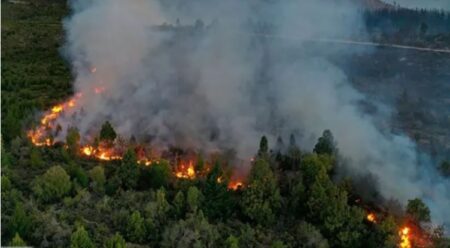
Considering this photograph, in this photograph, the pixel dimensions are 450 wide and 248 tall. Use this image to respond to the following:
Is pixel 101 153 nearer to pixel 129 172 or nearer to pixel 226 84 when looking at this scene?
pixel 129 172

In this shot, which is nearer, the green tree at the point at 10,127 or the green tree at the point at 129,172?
the green tree at the point at 129,172

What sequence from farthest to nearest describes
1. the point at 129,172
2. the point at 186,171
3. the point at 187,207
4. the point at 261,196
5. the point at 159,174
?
the point at 186,171, the point at 159,174, the point at 129,172, the point at 261,196, the point at 187,207

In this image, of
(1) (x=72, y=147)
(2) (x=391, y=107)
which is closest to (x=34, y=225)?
(1) (x=72, y=147)

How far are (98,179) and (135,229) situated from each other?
5.34 metres

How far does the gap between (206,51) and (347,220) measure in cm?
2497

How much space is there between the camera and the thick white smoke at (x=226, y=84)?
130 ft

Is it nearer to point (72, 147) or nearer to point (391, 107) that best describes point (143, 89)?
point (72, 147)

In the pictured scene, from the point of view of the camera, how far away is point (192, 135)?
41.1 meters

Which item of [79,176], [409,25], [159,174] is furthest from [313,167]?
[409,25]

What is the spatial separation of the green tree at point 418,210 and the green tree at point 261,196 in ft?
19.5

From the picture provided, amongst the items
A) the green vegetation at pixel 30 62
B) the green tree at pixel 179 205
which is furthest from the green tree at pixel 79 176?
the green vegetation at pixel 30 62

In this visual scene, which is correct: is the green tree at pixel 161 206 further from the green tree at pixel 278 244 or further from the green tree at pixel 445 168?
the green tree at pixel 445 168

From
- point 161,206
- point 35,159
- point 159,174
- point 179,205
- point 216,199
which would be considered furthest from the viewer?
point 35,159

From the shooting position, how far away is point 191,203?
30.8 meters
